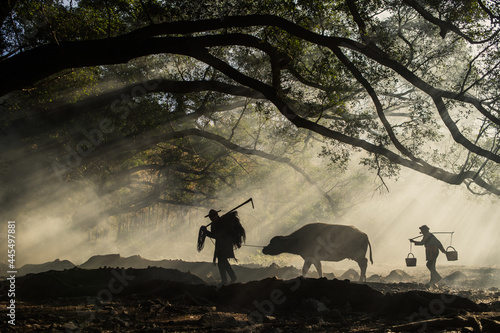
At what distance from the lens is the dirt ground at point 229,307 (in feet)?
16.5

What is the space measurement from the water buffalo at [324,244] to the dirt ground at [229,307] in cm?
662

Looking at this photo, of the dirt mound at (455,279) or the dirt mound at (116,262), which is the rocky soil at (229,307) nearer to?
the dirt mound at (116,262)

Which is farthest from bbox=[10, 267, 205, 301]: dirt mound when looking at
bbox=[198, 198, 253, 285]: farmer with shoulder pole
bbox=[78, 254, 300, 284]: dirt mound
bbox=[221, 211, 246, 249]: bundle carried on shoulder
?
bbox=[78, 254, 300, 284]: dirt mound

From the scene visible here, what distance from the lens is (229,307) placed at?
6965 mm

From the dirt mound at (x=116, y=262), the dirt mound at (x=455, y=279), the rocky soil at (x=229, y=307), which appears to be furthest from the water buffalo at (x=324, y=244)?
the rocky soil at (x=229, y=307)

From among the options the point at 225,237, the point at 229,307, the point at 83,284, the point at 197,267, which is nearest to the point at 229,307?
the point at 229,307

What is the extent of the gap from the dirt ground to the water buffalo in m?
6.62

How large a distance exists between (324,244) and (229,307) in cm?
782

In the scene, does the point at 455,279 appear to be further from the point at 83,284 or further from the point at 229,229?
the point at 83,284

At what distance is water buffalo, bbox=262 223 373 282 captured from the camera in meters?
14.1

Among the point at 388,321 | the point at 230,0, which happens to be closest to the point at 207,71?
the point at 230,0

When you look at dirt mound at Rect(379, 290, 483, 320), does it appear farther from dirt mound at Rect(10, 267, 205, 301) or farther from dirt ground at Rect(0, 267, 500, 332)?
dirt mound at Rect(10, 267, 205, 301)

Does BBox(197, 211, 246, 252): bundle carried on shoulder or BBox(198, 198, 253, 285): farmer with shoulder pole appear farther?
BBox(197, 211, 246, 252): bundle carried on shoulder

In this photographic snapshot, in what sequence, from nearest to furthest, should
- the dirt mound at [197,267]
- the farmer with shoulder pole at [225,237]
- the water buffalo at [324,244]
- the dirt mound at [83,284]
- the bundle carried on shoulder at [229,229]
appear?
the dirt mound at [83,284]
the farmer with shoulder pole at [225,237]
the bundle carried on shoulder at [229,229]
the water buffalo at [324,244]
the dirt mound at [197,267]
